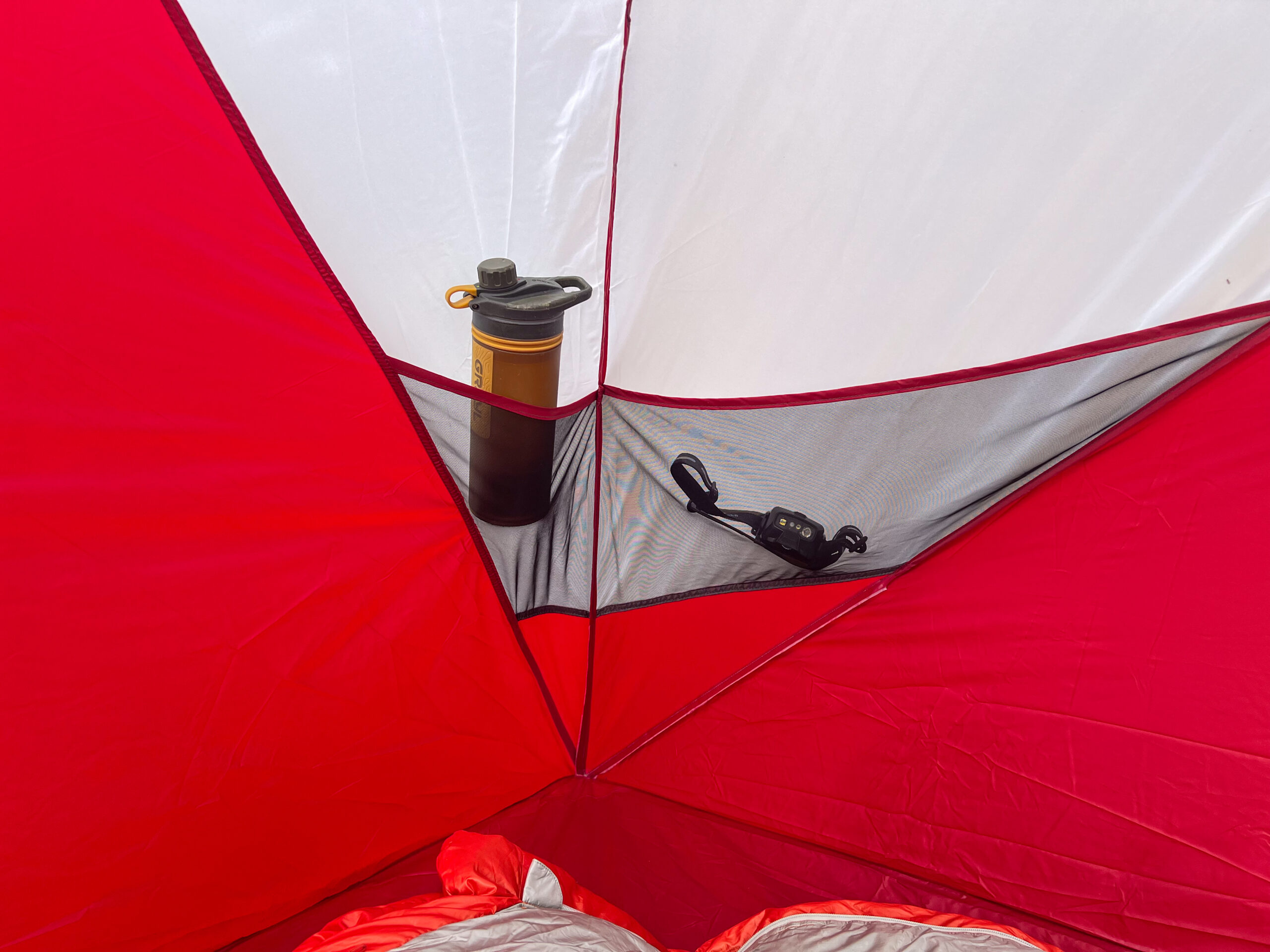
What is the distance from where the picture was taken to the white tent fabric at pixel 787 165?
0.85 meters

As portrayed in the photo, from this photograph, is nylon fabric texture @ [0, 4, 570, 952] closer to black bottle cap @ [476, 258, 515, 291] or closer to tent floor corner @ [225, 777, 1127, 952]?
tent floor corner @ [225, 777, 1127, 952]

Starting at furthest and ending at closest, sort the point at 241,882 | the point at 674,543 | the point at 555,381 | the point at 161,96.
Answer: the point at 674,543
the point at 555,381
the point at 241,882
the point at 161,96

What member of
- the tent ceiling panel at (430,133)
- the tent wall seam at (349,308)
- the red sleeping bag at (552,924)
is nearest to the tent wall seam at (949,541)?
the tent wall seam at (349,308)

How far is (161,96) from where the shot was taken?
0.78m

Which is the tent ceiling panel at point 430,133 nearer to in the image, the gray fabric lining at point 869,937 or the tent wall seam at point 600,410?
the tent wall seam at point 600,410

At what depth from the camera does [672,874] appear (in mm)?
1135

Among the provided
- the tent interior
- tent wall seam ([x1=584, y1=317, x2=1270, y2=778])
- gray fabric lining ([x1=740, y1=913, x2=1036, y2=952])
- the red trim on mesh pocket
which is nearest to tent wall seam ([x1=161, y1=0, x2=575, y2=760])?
the tent interior

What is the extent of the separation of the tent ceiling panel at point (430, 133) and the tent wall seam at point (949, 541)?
52 cm

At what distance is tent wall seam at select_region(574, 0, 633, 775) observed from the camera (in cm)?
108

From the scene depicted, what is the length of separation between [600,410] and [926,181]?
0.53 meters

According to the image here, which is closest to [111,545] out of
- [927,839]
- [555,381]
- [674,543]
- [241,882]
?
Answer: [241,882]

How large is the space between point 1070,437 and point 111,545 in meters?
1.07

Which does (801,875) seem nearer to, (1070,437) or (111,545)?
(1070,437)

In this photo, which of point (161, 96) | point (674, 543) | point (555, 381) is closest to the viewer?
point (161, 96)
